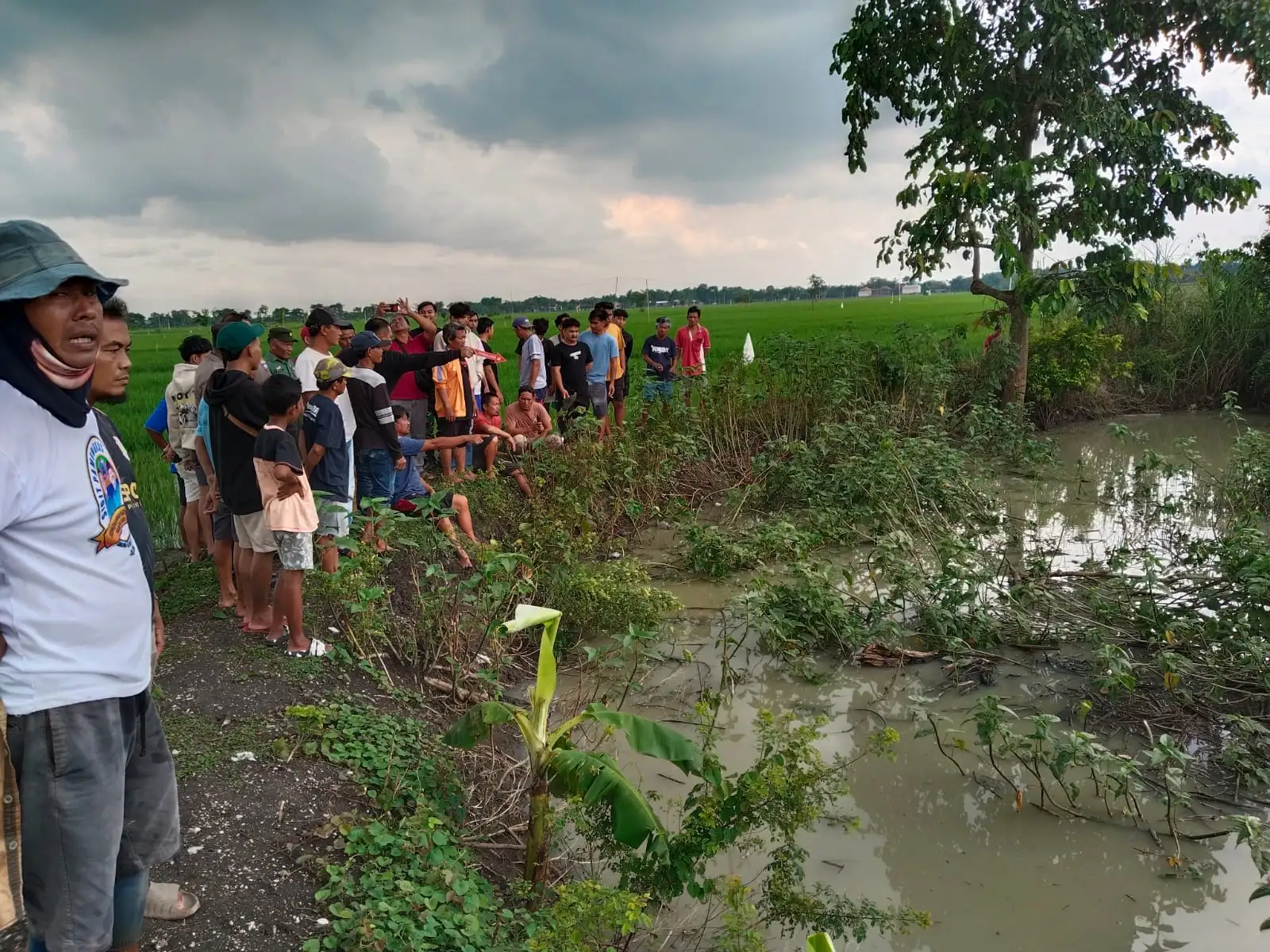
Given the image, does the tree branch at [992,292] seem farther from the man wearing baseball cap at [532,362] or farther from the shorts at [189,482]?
the shorts at [189,482]

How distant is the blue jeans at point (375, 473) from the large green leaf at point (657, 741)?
2854 millimetres

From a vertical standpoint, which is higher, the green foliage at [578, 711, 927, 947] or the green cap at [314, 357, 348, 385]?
the green cap at [314, 357, 348, 385]

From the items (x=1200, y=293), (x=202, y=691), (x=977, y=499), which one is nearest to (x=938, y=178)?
(x=977, y=499)

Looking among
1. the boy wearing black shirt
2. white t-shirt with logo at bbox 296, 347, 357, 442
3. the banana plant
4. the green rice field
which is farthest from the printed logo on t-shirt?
the green rice field

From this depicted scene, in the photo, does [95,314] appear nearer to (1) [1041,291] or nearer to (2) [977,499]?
(2) [977,499]

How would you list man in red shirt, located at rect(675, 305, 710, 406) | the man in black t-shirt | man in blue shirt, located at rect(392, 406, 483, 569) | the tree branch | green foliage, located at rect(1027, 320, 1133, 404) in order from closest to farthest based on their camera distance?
man in blue shirt, located at rect(392, 406, 483, 569), the man in black t-shirt, the tree branch, man in red shirt, located at rect(675, 305, 710, 406), green foliage, located at rect(1027, 320, 1133, 404)

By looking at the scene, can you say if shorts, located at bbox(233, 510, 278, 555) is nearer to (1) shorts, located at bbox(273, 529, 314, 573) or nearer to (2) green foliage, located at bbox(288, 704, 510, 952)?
(1) shorts, located at bbox(273, 529, 314, 573)

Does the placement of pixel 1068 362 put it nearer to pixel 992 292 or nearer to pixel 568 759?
pixel 992 292

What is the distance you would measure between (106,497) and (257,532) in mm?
2197

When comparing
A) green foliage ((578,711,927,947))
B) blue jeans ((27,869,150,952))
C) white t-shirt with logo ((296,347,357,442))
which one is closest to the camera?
blue jeans ((27,869,150,952))

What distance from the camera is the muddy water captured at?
258cm

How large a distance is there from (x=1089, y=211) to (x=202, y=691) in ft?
30.3

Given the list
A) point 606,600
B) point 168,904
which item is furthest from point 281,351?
point 168,904

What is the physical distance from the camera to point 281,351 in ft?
16.9
